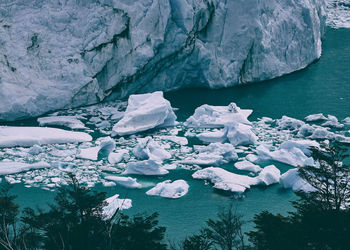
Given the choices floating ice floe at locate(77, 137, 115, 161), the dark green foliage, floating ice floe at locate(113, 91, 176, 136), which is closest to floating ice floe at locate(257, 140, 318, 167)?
floating ice floe at locate(113, 91, 176, 136)

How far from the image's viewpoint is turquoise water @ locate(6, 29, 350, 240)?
8.98 m

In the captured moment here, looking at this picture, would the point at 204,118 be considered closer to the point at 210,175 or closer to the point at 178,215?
the point at 210,175

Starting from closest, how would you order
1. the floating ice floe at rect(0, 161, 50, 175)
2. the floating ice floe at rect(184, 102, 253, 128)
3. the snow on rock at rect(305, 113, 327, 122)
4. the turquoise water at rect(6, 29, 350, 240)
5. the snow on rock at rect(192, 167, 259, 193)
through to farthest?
1. the turquoise water at rect(6, 29, 350, 240)
2. the snow on rock at rect(192, 167, 259, 193)
3. the floating ice floe at rect(0, 161, 50, 175)
4. the floating ice floe at rect(184, 102, 253, 128)
5. the snow on rock at rect(305, 113, 327, 122)

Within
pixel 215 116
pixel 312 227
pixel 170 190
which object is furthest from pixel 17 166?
pixel 312 227

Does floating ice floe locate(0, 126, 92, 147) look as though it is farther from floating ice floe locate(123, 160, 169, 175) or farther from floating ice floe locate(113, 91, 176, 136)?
floating ice floe locate(123, 160, 169, 175)

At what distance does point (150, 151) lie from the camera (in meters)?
11.2

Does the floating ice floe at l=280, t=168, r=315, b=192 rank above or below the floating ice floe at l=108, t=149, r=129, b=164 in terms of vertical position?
above

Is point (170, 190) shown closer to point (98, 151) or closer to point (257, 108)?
point (98, 151)

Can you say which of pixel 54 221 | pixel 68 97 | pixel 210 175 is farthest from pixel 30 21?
pixel 54 221

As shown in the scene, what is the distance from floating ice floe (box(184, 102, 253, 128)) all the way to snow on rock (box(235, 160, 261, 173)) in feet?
7.22

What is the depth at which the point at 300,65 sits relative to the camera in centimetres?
1733

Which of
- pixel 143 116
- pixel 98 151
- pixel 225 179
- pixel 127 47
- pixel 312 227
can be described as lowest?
pixel 98 151

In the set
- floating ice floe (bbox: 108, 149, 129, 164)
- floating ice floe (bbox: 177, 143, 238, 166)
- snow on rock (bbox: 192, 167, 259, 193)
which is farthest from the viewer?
floating ice floe (bbox: 108, 149, 129, 164)

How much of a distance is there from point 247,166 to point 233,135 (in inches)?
59.0
